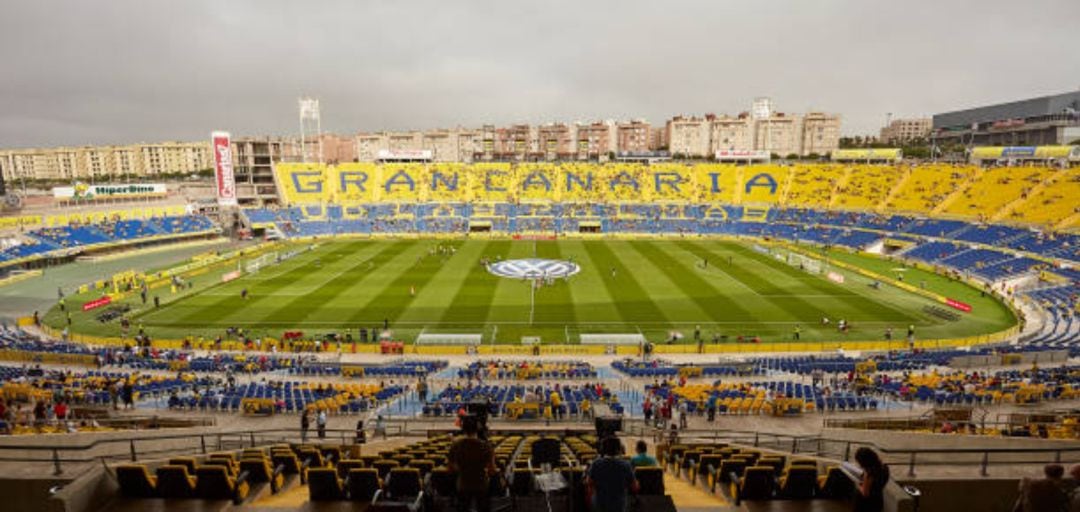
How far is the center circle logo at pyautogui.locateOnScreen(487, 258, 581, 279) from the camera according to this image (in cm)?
4919

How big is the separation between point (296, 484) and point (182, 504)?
1.86 meters

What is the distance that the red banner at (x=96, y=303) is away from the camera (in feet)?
130

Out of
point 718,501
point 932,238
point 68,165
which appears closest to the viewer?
point 718,501

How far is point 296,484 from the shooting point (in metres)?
9.20

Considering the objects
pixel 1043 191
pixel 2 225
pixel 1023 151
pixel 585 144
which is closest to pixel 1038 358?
pixel 1043 191

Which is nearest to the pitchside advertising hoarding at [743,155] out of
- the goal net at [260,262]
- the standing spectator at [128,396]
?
the goal net at [260,262]

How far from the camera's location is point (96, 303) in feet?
132

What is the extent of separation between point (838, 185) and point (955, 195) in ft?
49.0

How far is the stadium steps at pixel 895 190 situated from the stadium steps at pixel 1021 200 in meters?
12.3

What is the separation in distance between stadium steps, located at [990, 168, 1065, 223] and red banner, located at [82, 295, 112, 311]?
78.2 meters

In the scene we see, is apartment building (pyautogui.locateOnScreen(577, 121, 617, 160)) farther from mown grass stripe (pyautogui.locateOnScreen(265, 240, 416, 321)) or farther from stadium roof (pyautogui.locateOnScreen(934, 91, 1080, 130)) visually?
mown grass stripe (pyautogui.locateOnScreen(265, 240, 416, 321))

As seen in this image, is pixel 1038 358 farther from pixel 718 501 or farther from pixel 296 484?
pixel 296 484

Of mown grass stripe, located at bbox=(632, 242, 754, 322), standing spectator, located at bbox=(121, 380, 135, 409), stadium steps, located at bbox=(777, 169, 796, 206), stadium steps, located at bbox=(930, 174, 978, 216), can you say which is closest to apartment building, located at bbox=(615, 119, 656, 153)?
stadium steps, located at bbox=(777, 169, 796, 206)

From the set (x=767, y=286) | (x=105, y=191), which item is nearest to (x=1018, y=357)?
(x=767, y=286)
